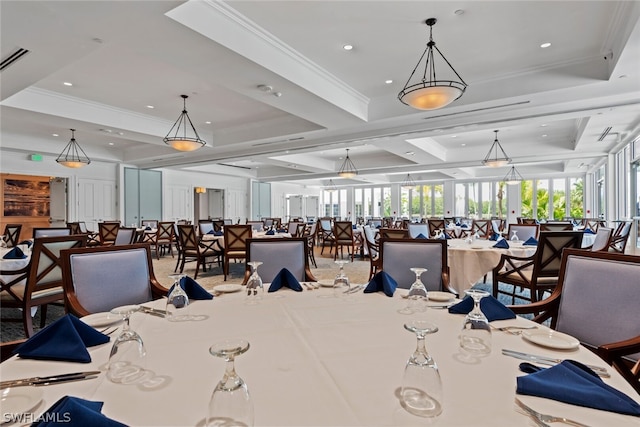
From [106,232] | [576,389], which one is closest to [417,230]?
[576,389]

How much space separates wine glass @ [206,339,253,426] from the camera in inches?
25.6

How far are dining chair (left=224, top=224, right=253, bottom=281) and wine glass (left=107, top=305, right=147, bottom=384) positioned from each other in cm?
482

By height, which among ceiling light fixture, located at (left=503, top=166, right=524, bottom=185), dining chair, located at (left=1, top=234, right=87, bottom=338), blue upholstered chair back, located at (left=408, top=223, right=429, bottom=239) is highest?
ceiling light fixture, located at (left=503, top=166, right=524, bottom=185)

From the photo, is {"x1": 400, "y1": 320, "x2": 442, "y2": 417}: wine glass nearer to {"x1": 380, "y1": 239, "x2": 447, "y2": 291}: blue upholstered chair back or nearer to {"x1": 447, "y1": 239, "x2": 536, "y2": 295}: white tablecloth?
{"x1": 380, "y1": 239, "x2": 447, "y2": 291}: blue upholstered chair back

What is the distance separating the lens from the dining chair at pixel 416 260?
8.53ft

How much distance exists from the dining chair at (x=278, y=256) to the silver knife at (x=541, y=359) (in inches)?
72.2

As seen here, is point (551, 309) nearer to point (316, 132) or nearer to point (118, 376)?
point (118, 376)

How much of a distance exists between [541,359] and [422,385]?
1.70 feet

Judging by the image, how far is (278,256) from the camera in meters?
2.77

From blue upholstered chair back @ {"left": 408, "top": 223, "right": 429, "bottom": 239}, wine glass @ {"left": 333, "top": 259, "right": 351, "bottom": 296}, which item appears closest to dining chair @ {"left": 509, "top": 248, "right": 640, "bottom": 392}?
wine glass @ {"left": 333, "top": 259, "right": 351, "bottom": 296}

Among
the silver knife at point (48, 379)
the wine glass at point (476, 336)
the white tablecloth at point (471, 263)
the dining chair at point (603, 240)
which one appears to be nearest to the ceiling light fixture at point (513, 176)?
the dining chair at point (603, 240)

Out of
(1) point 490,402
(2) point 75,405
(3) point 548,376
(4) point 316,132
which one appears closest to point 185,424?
(2) point 75,405

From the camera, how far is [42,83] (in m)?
5.41

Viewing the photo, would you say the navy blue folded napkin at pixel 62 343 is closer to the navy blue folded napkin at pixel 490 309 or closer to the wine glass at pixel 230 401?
the wine glass at pixel 230 401
